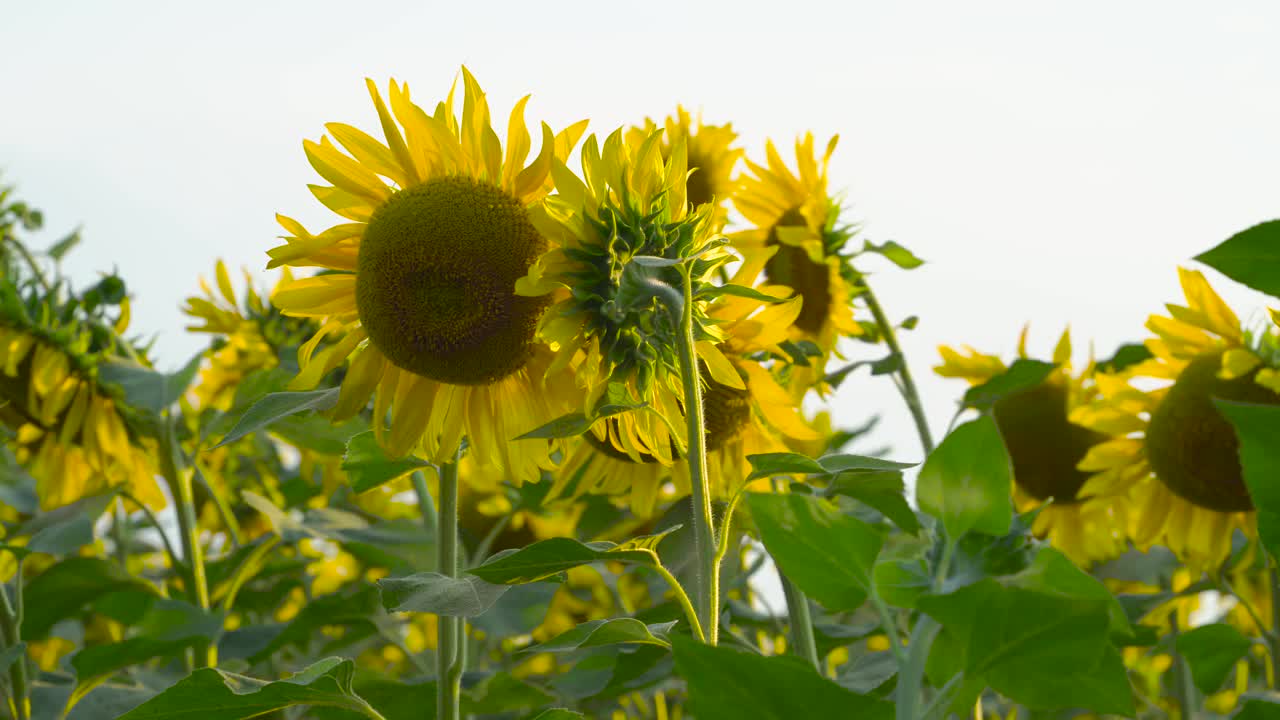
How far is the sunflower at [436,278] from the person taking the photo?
944mm

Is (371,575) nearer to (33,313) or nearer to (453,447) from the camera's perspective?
(33,313)

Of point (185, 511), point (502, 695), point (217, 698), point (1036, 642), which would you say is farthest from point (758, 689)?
point (185, 511)

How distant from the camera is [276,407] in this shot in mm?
935

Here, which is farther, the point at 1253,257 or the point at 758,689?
the point at 1253,257

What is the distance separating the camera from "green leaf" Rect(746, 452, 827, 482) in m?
0.69

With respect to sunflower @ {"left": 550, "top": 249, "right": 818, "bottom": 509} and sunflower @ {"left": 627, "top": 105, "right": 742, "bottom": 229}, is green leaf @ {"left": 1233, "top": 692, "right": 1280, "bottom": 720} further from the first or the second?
sunflower @ {"left": 627, "top": 105, "right": 742, "bottom": 229}

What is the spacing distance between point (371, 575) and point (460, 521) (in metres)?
0.41

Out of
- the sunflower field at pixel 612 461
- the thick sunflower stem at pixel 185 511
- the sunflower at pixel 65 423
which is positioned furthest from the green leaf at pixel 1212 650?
the sunflower at pixel 65 423

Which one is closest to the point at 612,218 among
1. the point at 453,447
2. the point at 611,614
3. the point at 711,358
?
the point at 711,358

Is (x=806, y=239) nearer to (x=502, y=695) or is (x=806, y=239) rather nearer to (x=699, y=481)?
(x=502, y=695)

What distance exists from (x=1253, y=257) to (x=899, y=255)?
33.5 inches

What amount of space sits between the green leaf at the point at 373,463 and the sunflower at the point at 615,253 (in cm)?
24

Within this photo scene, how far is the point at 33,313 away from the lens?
1581mm

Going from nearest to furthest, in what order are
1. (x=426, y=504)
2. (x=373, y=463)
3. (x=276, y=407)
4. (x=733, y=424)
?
1. (x=276, y=407)
2. (x=373, y=463)
3. (x=733, y=424)
4. (x=426, y=504)
